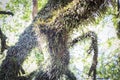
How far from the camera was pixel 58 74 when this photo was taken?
23.0 ft

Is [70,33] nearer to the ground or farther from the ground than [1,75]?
farther from the ground

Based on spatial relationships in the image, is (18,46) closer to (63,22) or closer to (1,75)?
(1,75)

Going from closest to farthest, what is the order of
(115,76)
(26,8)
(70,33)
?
(70,33), (115,76), (26,8)

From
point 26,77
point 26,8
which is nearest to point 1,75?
point 26,77

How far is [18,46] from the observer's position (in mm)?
9102

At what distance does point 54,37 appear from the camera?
264 inches

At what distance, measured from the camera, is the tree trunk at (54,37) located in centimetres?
595

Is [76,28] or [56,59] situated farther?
[56,59]

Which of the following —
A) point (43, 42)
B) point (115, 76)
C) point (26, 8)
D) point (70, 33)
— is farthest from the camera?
point (26, 8)

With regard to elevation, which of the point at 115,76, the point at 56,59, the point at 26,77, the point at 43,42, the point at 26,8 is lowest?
the point at 115,76

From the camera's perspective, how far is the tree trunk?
5.95 m

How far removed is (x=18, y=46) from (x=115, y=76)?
16.8ft

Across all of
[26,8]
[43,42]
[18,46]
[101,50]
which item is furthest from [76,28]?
[26,8]

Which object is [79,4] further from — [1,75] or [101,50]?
[101,50]
